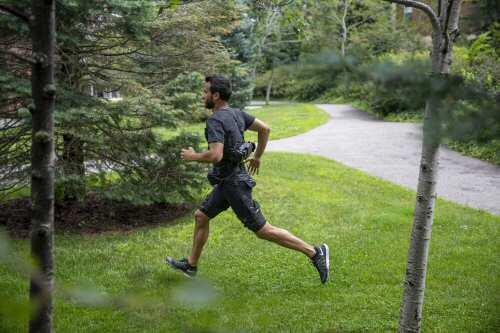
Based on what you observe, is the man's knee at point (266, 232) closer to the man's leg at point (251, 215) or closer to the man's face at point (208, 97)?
the man's leg at point (251, 215)

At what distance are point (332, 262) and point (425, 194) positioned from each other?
2767mm

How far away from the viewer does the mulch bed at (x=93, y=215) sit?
Answer: 283 inches

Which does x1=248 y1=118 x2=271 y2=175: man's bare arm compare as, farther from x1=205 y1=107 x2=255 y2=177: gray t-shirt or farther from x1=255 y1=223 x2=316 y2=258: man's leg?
x1=255 y1=223 x2=316 y2=258: man's leg

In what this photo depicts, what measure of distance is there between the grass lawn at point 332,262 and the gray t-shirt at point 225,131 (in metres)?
1.12

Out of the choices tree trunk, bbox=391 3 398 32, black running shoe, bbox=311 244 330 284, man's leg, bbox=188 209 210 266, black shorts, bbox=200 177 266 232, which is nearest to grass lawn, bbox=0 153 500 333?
black running shoe, bbox=311 244 330 284

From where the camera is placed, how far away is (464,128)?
110cm

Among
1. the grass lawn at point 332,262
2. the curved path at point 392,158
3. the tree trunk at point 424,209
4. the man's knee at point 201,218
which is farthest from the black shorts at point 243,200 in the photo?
the curved path at point 392,158

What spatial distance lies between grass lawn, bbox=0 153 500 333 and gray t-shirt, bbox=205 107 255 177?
1.12 meters

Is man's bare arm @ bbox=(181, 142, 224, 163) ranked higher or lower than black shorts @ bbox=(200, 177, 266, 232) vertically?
higher

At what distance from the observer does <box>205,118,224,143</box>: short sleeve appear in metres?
4.79

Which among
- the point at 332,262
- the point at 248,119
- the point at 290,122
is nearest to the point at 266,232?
the point at 248,119

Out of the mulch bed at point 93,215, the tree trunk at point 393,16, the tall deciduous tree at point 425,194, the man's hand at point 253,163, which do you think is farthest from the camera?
the tree trunk at point 393,16

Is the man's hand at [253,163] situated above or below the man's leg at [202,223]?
above

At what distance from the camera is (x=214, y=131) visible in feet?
15.8
